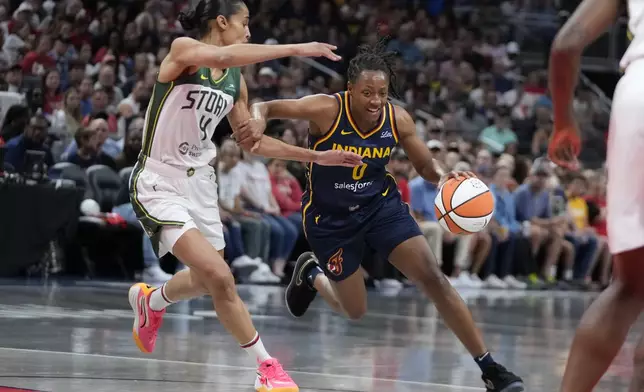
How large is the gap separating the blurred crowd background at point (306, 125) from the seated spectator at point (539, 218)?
2 centimetres

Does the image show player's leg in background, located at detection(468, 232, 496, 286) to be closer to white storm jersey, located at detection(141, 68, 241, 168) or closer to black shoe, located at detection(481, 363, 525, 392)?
black shoe, located at detection(481, 363, 525, 392)

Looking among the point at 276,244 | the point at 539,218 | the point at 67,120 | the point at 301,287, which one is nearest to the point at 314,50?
the point at 301,287

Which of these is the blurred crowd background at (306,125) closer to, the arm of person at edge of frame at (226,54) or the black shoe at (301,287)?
the black shoe at (301,287)

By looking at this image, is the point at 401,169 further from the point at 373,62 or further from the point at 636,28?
the point at 636,28

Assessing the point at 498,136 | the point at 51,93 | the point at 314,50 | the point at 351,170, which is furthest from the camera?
the point at 498,136

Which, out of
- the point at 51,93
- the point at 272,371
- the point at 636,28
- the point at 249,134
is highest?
the point at 636,28

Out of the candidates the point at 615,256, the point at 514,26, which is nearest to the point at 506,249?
the point at 514,26

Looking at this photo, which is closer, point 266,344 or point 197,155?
point 197,155

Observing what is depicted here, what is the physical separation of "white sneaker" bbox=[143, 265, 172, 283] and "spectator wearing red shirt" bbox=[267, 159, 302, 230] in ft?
6.73

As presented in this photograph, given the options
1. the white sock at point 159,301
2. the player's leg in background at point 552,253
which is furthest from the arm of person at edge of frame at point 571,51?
the player's leg in background at point 552,253

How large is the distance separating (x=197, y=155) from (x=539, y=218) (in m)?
11.6

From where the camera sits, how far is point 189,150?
616 cm

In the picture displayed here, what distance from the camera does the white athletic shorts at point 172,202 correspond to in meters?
6.01

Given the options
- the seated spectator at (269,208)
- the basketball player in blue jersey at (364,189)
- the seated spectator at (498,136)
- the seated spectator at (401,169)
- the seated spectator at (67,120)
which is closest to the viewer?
the basketball player in blue jersey at (364,189)
